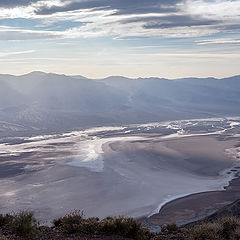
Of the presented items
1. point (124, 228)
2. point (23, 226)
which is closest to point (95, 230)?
point (124, 228)

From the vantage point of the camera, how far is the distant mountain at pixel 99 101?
96500mm

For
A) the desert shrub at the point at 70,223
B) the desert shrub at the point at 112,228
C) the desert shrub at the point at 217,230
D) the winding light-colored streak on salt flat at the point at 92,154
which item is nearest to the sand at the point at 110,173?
the winding light-colored streak on salt flat at the point at 92,154

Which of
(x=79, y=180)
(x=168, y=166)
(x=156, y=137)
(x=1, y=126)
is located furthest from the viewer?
(x=1, y=126)

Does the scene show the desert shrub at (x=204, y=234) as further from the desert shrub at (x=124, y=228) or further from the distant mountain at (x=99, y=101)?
the distant mountain at (x=99, y=101)

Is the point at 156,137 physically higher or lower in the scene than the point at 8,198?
lower

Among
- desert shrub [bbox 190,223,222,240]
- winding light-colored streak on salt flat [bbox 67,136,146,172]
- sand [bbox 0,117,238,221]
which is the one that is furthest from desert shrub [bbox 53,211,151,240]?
winding light-colored streak on salt flat [bbox 67,136,146,172]

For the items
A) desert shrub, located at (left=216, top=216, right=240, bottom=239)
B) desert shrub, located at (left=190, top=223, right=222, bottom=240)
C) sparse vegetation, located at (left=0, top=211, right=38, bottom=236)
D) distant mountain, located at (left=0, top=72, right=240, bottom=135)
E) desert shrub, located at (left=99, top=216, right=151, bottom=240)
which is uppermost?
sparse vegetation, located at (left=0, top=211, right=38, bottom=236)

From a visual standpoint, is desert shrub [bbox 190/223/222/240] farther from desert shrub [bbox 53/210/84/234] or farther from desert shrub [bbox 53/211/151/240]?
desert shrub [bbox 53/210/84/234]

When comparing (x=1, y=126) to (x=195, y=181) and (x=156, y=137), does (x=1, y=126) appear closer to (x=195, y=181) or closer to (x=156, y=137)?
(x=156, y=137)

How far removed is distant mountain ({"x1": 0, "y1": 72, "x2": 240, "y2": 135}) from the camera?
317 ft

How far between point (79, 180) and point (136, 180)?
500 cm

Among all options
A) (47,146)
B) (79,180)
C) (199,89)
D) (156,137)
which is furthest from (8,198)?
(199,89)

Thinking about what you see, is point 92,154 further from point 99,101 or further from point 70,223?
point 99,101

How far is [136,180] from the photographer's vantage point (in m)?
34.5
